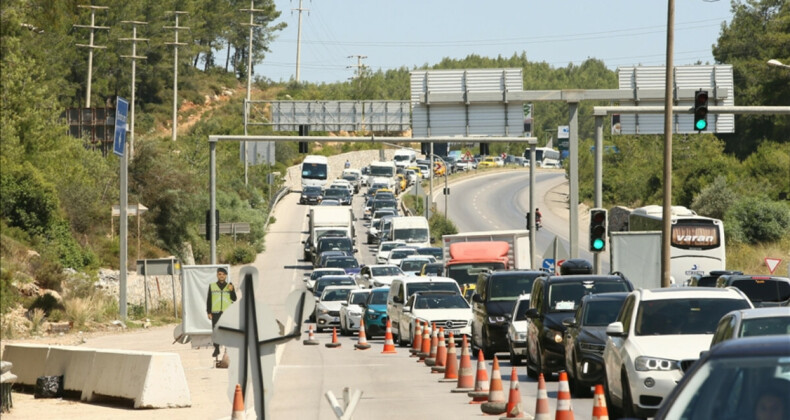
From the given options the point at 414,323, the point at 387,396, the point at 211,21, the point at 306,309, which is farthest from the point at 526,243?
the point at 211,21

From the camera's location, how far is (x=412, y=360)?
2844 cm

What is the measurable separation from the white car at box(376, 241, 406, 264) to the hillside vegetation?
8.98m

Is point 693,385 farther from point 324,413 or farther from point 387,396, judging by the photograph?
point 387,396

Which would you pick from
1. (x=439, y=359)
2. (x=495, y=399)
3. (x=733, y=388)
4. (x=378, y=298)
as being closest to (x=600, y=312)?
(x=495, y=399)

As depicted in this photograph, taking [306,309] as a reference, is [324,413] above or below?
below

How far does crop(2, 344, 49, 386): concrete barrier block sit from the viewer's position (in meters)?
21.8

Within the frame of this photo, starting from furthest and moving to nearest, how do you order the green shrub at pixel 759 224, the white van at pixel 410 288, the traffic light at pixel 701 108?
the green shrub at pixel 759 224 → the white van at pixel 410 288 → the traffic light at pixel 701 108

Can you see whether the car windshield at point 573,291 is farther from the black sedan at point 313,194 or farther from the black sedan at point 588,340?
the black sedan at point 313,194

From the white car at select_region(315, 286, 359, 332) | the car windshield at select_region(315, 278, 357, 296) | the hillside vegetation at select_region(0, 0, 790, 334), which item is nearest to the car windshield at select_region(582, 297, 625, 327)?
the hillside vegetation at select_region(0, 0, 790, 334)

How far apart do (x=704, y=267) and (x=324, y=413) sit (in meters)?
28.1

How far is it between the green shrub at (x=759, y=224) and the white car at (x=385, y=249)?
55.4 ft

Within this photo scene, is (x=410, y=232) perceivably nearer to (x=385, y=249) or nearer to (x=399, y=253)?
(x=385, y=249)

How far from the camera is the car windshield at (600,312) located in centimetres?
1948

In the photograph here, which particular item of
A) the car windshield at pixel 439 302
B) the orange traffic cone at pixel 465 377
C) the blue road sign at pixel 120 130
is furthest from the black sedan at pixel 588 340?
the blue road sign at pixel 120 130
